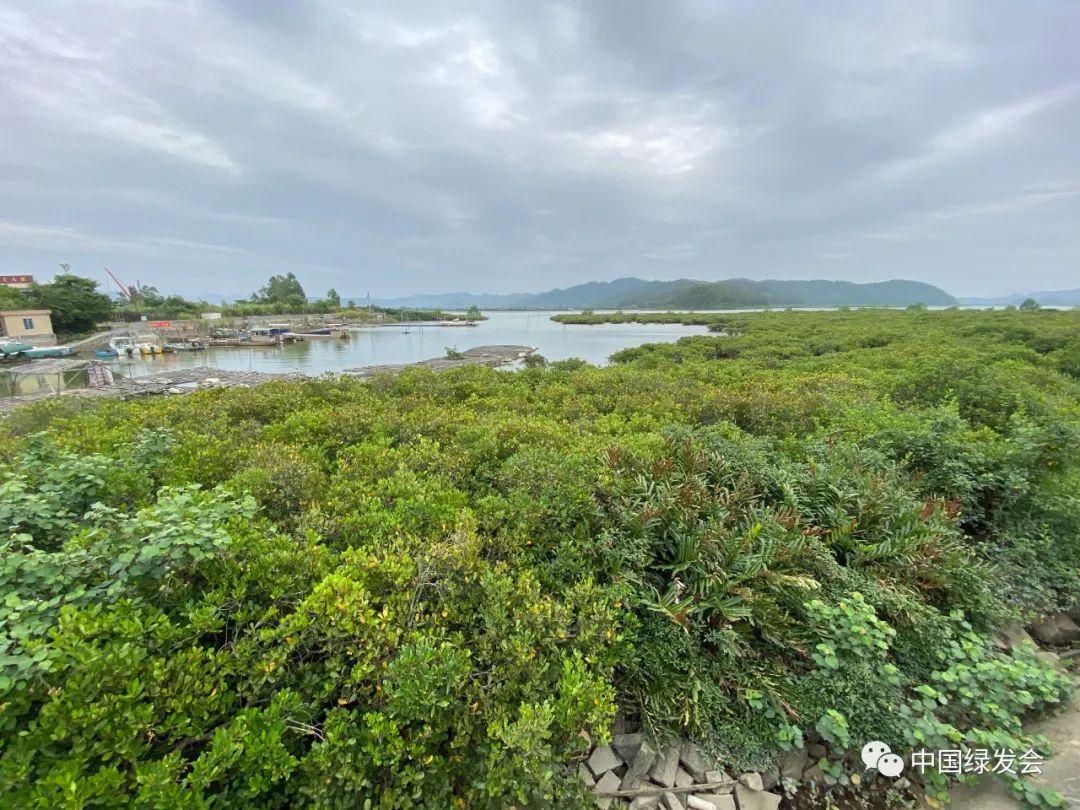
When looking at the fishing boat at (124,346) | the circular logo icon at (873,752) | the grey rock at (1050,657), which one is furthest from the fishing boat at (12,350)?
the grey rock at (1050,657)

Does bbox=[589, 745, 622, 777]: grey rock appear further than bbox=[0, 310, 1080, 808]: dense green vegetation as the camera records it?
Yes

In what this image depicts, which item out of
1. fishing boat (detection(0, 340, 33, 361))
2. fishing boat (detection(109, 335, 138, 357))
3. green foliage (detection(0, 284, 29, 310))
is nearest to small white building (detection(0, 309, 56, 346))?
fishing boat (detection(0, 340, 33, 361))

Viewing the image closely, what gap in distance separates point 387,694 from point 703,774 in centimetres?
187

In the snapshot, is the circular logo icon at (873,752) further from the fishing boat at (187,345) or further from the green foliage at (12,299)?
the green foliage at (12,299)

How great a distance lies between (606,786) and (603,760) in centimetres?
11

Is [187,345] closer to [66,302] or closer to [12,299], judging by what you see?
[66,302]

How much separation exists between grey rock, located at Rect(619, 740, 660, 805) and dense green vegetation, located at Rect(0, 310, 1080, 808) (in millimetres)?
157

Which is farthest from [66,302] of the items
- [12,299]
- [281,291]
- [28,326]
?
[281,291]

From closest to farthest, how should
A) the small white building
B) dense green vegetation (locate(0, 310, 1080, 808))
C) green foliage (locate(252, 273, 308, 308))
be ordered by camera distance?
dense green vegetation (locate(0, 310, 1080, 808)) < the small white building < green foliage (locate(252, 273, 308, 308))

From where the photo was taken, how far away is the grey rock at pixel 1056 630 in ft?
11.1

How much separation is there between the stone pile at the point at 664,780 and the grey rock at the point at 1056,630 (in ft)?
9.41

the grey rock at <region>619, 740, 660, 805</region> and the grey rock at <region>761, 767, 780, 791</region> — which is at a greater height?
the grey rock at <region>619, 740, 660, 805</region>

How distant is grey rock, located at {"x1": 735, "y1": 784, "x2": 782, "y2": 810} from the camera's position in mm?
2285

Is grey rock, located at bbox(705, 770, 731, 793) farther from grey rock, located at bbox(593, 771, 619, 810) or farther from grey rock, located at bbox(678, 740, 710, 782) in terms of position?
grey rock, located at bbox(593, 771, 619, 810)
